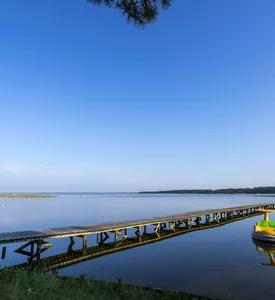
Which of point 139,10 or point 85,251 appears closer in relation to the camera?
point 139,10

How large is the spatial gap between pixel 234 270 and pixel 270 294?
324cm

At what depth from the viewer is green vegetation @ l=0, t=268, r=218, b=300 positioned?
5984mm

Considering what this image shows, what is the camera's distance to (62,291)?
268 inches

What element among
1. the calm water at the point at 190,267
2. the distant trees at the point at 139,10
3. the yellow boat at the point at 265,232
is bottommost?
the calm water at the point at 190,267

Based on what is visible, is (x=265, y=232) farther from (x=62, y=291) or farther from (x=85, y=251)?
(x=62, y=291)

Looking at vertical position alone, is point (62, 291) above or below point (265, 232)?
above

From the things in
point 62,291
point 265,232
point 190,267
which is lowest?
point 190,267

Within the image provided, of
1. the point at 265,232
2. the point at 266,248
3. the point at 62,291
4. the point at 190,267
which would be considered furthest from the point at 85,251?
the point at 265,232

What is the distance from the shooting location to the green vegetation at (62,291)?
598cm

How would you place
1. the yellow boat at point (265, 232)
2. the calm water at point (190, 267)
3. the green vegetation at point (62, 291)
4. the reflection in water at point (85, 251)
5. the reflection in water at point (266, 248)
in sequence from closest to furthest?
1. the green vegetation at point (62, 291)
2. the calm water at point (190, 267)
3. the reflection in water at point (85, 251)
4. the reflection in water at point (266, 248)
5. the yellow boat at point (265, 232)

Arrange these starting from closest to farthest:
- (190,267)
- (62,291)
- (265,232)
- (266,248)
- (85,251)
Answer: (62,291)
(190,267)
(85,251)
(266,248)
(265,232)

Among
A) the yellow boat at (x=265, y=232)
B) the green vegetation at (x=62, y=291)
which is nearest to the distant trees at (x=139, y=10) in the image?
the green vegetation at (x=62, y=291)

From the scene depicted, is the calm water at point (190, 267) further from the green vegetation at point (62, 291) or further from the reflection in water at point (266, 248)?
the green vegetation at point (62, 291)

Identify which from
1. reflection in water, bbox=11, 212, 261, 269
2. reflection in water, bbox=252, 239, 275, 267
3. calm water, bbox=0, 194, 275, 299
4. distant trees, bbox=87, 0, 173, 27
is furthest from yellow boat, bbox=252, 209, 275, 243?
distant trees, bbox=87, 0, 173, 27
